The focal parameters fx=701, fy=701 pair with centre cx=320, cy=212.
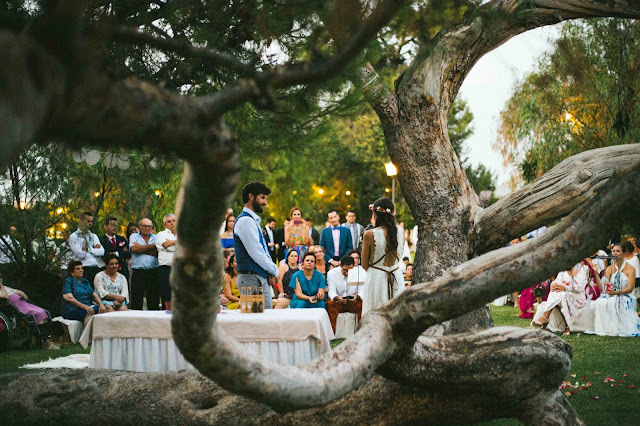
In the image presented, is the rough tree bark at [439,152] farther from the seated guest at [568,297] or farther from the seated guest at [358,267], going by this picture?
the seated guest at [568,297]

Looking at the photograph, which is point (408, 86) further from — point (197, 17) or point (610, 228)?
point (610, 228)

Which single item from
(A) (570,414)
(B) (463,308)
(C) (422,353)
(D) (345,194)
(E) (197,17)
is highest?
(D) (345,194)

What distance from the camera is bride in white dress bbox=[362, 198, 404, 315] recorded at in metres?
8.10

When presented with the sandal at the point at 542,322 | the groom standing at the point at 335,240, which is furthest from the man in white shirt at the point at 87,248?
the sandal at the point at 542,322

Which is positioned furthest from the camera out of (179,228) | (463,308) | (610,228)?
(463,308)

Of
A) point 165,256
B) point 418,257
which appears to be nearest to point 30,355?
point 165,256

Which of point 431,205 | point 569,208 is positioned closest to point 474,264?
point 569,208

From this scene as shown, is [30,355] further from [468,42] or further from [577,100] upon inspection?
[577,100]

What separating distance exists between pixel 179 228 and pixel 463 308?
2.14m

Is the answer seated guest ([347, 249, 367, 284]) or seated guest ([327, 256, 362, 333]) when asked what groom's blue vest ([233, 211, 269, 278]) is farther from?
seated guest ([347, 249, 367, 284])

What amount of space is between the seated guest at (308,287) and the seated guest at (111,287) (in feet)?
8.84

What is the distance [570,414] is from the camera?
15.5ft

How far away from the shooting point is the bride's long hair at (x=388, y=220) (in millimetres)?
8000

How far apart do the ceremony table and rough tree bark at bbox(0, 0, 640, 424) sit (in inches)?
47.0
